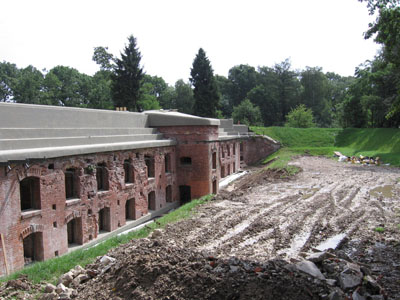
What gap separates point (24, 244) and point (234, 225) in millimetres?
7892

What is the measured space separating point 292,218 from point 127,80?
33089mm

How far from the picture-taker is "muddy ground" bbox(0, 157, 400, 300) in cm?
685

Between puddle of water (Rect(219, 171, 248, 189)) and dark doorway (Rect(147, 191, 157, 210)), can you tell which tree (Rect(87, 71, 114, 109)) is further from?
dark doorway (Rect(147, 191, 157, 210))

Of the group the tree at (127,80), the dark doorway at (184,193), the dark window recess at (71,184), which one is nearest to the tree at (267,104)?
the tree at (127,80)

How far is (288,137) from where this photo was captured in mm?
42906

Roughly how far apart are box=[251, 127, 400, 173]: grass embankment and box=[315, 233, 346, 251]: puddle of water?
20826mm

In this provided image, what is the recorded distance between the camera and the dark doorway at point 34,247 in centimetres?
1210

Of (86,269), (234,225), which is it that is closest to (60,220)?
(86,269)

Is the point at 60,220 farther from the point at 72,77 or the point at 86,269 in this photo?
the point at 72,77

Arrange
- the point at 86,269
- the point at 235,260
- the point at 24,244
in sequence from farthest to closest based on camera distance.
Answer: the point at 24,244, the point at 86,269, the point at 235,260

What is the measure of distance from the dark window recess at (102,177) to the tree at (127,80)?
26777 millimetres

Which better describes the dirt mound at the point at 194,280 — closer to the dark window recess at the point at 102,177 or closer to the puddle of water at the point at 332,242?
the puddle of water at the point at 332,242

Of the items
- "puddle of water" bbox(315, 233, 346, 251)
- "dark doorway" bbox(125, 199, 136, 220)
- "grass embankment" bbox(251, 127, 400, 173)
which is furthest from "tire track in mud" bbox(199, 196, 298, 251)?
"grass embankment" bbox(251, 127, 400, 173)

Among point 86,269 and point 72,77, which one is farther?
point 72,77
